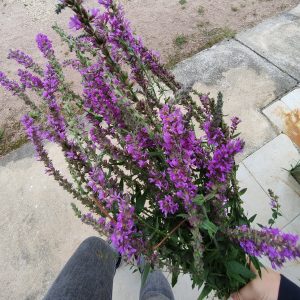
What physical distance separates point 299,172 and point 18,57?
2.13 m

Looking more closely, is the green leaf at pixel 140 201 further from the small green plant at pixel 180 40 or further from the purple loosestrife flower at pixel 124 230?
the small green plant at pixel 180 40

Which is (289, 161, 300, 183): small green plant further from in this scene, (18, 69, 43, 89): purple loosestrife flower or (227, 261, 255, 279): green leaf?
(18, 69, 43, 89): purple loosestrife flower

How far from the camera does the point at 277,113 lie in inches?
117

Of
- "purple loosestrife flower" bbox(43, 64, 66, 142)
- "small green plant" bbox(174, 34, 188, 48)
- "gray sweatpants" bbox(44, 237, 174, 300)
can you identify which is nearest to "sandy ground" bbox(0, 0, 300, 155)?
"small green plant" bbox(174, 34, 188, 48)

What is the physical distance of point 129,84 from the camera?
1.04 metres

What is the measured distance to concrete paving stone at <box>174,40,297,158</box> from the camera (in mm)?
2920

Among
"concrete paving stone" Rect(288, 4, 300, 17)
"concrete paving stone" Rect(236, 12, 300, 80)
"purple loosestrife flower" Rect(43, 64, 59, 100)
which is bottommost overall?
"concrete paving stone" Rect(236, 12, 300, 80)

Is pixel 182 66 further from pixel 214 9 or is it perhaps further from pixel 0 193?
pixel 0 193

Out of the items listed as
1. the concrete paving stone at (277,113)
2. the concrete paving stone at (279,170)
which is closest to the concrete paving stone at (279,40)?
the concrete paving stone at (277,113)

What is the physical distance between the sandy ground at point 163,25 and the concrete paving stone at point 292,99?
109cm

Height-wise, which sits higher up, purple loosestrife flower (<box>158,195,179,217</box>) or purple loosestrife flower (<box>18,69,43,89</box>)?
purple loosestrife flower (<box>18,69,43,89</box>)

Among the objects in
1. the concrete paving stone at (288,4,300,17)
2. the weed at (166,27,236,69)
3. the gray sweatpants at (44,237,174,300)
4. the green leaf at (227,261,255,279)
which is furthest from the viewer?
the concrete paving stone at (288,4,300,17)

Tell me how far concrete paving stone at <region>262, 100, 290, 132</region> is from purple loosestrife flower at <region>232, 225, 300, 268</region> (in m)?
2.12

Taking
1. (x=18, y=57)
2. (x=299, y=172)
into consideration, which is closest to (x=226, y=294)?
(x=18, y=57)
